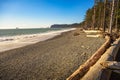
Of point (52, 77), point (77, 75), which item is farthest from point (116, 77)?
point (52, 77)

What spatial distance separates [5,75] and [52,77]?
193 cm

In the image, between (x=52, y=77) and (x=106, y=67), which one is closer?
(x=106, y=67)

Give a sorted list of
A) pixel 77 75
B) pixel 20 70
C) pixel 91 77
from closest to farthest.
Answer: pixel 91 77 < pixel 77 75 < pixel 20 70

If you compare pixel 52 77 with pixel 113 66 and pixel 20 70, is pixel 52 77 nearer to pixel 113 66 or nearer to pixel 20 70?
pixel 20 70

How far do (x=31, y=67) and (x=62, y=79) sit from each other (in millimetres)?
2203

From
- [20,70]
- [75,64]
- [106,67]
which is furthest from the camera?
[75,64]

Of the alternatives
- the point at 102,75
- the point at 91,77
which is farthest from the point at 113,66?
the point at 91,77

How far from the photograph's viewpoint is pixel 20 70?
7.25 m

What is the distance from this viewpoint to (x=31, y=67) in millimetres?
7684

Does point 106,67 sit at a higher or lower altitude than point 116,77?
higher

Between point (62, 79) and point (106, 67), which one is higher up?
point (106, 67)

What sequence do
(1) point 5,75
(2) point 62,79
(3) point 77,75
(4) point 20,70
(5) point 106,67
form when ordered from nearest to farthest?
(3) point 77,75 < (5) point 106,67 < (2) point 62,79 < (1) point 5,75 < (4) point 20,70

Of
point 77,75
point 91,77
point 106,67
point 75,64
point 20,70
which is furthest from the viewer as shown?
point 75,64

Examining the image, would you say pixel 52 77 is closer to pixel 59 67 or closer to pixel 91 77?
pixel 59 67
